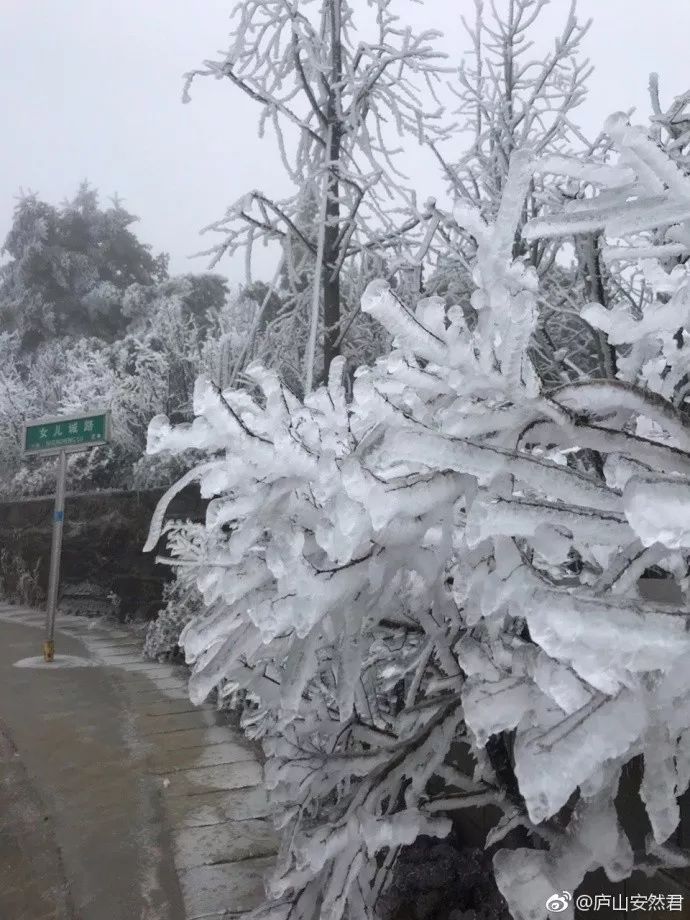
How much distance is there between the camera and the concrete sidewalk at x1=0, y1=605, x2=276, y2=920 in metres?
2.97

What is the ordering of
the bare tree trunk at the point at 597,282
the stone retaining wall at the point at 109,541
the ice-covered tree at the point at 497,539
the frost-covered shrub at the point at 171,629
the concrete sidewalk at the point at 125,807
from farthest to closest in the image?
the stone retaining wall at the point at 109,541 < the frost-covered shrub at the point at 171,629 < the concrete sidewalk at the point at 125,807 < the bare tree trunk at the point at 597,282 < the ice-covered tree at the point at 497,539

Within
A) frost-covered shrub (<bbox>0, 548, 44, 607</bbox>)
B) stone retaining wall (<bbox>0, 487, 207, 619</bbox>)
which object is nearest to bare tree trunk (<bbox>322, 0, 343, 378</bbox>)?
stone retaining wall (<bbox>0, 487, 207, 619</bbox>)

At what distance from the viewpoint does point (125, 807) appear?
3.83m

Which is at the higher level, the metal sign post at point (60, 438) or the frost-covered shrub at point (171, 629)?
the metal sign post at point (60, 438)

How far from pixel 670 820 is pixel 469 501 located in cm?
49

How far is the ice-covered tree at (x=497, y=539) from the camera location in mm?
878

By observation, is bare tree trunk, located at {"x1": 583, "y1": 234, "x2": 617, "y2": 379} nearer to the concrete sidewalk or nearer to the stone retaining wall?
the concrete sidewalk

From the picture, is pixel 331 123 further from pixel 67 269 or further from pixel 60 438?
pixel 67 269

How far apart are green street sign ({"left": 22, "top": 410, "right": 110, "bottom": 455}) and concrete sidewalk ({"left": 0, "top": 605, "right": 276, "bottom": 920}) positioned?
2749mm

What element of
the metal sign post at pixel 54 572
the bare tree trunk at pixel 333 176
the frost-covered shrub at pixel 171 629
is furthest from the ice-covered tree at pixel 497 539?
the metal sign post at pixel 54 572

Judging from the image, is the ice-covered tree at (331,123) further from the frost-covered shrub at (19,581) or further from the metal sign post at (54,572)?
the frost-covered shrub at (19,581)

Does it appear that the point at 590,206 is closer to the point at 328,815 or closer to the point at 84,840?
the point at 328,815

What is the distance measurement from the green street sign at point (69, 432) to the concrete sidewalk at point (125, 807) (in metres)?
2.75

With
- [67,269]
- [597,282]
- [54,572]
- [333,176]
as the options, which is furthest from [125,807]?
[67,269]
